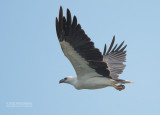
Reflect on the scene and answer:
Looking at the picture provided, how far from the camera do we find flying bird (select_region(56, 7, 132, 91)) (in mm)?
10797

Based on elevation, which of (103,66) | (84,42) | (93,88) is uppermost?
(84,42)

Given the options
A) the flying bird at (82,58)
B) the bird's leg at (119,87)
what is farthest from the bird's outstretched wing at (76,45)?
the bird's leg at (119,87)

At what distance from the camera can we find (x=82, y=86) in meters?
12.4

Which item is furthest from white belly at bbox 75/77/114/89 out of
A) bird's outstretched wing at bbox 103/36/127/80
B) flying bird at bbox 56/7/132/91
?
bird's outstretched wing at bbox 103/36/127/80

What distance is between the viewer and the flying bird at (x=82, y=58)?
10.8 m

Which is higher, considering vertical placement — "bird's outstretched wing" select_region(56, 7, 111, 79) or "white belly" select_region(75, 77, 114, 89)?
"bird's outstretched wing" select_region(56, 7, 111, 79)

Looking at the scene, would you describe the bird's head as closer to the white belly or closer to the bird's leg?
the white belly

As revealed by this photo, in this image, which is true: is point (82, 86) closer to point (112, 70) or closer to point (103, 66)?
point (103, 66)

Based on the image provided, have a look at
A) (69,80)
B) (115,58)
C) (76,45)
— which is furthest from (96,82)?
(115,58)

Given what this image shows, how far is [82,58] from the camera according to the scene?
37.7 feet

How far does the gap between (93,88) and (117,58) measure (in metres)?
3.37

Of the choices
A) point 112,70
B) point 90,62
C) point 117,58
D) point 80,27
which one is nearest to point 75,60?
point 90,62

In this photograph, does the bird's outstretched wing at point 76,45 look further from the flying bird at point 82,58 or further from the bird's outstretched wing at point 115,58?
the bird's outstretched wing at point 115,58

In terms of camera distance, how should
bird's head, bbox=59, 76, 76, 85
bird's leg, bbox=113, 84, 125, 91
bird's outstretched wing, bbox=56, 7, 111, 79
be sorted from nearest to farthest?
bird's outstretched wing, bbox=56, 7, 111, 79 < bird's leg, bbox=113, 84, 125, 91 < bird's head, bbox=59, 76, 76, 85
